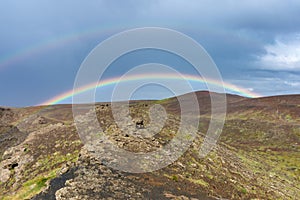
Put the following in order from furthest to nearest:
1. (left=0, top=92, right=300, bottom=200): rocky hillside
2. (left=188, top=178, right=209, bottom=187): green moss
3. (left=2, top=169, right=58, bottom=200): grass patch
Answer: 1. (left=188, top=178, right=209, bottom=187): green moss
2. (left=2, top=169, right=58, bottom=200): grass patch
3. (left=0, top=92, right=300, bottom=200): rocky hillside

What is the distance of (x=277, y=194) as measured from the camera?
→ 27516mm

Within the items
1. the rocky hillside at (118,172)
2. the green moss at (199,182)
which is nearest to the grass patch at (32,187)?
the rocky hillside at (118,172)

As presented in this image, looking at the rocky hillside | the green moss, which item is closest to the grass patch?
the rocky hillside

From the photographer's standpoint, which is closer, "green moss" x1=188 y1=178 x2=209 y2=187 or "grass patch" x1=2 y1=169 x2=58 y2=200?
"grass patch" x1=2 y1=169 x2=58 y2=200

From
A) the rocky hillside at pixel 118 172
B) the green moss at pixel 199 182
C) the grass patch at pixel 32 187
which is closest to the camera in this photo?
the rocky hillside at pixel 118 172

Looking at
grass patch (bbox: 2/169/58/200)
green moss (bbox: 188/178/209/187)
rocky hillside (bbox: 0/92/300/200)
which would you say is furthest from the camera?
green moss (bbox: 188/178/209/187)

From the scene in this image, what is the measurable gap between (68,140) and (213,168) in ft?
43.4

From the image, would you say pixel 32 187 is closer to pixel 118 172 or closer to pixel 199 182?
pixel 118 172

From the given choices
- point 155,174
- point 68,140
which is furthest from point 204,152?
point 68,140

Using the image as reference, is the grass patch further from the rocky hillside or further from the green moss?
the green moss

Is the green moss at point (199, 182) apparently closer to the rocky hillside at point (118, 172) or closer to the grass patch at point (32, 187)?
the rocky hillside at point (118, 172)

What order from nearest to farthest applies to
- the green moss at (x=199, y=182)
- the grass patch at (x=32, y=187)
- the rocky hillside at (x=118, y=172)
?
the rocky hillside at (x=118, y=172), the grass patch at (x=32, y=187), the green moss at (x=199, y=182)

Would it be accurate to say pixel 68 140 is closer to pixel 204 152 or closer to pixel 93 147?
pixel 93 147

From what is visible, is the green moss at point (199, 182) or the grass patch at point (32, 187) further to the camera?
the green moss at point (199, 182)
